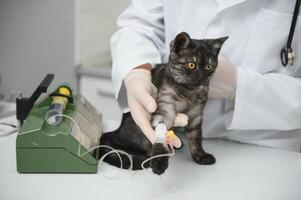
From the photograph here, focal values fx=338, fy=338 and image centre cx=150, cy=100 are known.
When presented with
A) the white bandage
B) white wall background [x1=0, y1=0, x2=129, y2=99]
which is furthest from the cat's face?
white wall background [x1=0, y1=0, x2=129, y2=99]

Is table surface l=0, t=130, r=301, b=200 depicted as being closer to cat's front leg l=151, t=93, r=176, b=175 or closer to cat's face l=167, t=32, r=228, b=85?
cat's front leg l=151, t=93, r=176, b=175

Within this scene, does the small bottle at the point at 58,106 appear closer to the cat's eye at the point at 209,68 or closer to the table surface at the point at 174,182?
the table surface at the point at 174,182

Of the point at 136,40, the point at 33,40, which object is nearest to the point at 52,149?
the point at 136,40

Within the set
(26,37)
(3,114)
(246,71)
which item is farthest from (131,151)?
(26,37)

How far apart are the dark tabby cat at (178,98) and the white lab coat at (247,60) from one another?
0.09 meters

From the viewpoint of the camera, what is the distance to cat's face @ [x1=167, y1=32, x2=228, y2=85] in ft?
2.11

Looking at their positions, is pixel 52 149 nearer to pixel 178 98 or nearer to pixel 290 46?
pixel 178 98

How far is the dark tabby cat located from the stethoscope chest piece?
0.18m

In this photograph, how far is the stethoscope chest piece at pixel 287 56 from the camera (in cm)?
75

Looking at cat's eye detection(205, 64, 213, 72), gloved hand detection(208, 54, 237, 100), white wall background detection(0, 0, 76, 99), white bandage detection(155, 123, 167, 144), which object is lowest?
white wall background detection(0, 0, 76, 99)

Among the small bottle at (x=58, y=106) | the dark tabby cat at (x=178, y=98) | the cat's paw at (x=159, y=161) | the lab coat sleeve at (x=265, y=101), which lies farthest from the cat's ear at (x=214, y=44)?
the small bottle at (x=58, y=106)

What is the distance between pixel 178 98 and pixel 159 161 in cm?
16

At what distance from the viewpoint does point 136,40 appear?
864 millimetres

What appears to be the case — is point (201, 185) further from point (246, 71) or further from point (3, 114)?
point (3, 114)
